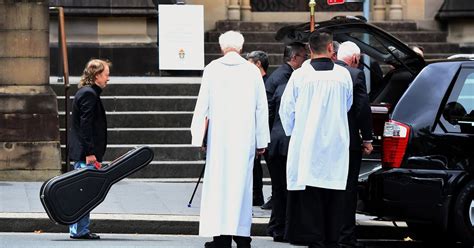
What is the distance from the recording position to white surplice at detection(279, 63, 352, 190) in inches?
387

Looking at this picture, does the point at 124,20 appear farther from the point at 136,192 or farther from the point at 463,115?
the point at 463,115

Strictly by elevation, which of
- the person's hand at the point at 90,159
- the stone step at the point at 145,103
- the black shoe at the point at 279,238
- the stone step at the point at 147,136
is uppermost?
the stone step at the point at 145,103

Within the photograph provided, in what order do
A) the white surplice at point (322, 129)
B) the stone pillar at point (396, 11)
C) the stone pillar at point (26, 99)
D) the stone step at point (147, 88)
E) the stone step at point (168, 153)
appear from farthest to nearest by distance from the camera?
the stone pillar at point (396, 11)
the stone step at point (147, 88)
the stone step at point (168, 153)
the stone pillar at point (26, 99)
the white surplice at point (322, 129)

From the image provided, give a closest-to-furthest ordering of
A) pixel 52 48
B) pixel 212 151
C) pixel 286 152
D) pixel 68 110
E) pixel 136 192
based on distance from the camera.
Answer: pixel 212 151 < pixel 286 152 < pixel 136 192 < pixel 68 110 < pixel 52 48

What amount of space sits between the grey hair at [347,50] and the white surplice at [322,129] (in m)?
0.85

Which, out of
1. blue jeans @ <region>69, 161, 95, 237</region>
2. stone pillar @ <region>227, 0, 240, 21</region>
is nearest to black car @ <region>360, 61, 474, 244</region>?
blue jeans @ <region>69, 161, 95, 237</region>

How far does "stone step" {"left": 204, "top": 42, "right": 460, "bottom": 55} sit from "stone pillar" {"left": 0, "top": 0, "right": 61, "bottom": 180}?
5770 millimetres

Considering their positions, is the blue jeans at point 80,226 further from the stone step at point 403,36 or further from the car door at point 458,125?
→ the stone step at point 403,36

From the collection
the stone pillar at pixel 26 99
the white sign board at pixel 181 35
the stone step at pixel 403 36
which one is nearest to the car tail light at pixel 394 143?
the stone pillar at pixel 26 99

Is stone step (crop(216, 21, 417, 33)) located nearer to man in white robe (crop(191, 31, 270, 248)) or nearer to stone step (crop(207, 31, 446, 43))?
stone step (crop(207, 31, 446, 43))

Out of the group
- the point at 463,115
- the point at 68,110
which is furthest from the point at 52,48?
the point at 463,115

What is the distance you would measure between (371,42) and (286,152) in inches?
58.7

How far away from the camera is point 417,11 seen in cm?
2098

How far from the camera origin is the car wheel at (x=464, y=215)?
10062 mm
